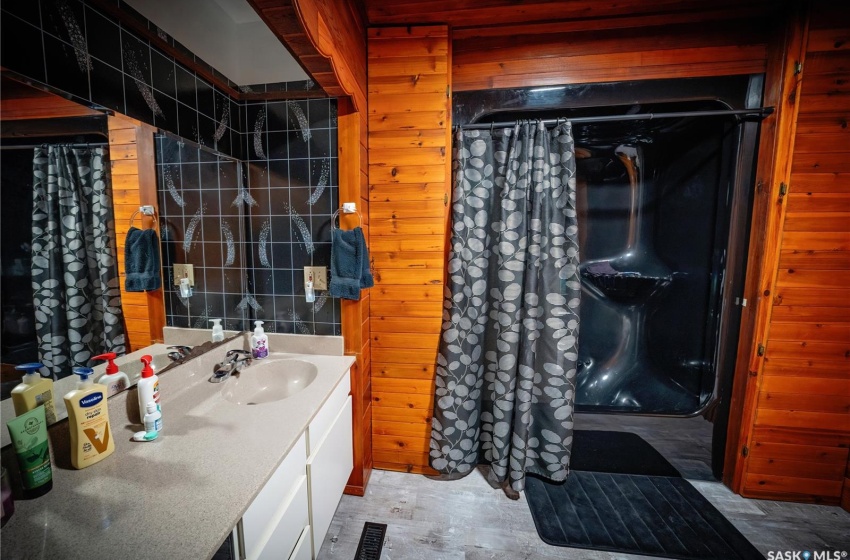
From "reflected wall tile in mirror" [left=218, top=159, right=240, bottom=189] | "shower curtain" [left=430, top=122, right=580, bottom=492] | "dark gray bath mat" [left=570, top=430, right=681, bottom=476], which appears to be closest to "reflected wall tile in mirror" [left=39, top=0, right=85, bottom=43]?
"reflected wall tile in mirror" [left=218, top=159, right=240, bottom=189]

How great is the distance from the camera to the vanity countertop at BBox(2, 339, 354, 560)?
555 mm

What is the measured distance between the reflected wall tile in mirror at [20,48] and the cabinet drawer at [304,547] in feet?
4.94

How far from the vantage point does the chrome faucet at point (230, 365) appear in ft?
3.86

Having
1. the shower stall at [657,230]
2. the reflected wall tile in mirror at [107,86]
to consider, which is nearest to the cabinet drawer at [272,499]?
the reflected wall tile in mirror at [107,86]

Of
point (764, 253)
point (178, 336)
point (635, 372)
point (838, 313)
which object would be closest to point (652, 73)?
point (764, 253)

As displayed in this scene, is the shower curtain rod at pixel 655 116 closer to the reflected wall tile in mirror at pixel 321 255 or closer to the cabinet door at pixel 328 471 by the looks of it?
the reflected wall tile in mirror at pixel 321 255

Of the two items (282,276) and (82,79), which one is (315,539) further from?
(82,79)

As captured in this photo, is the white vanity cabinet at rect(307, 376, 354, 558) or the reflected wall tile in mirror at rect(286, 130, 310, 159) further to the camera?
the reflected wall tile in mirror at rect(286, 130, 310, 159)

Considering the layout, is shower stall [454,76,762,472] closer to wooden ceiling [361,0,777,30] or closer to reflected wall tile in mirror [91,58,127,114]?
wooden ceiling [361,0,777,30]

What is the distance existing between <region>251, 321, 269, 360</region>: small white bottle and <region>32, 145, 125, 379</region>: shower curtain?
1.85ft

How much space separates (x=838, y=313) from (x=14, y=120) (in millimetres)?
3088

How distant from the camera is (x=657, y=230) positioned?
1.69 metres

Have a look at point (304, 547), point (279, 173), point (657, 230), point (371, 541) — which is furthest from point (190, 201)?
point (657, 230)

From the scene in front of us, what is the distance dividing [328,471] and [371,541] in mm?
463
